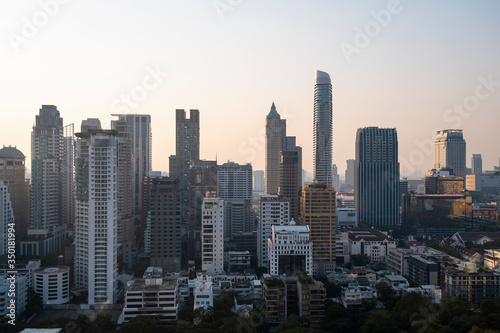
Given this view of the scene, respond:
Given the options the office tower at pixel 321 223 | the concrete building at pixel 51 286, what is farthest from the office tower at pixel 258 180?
the concrete building at pixel 51 286

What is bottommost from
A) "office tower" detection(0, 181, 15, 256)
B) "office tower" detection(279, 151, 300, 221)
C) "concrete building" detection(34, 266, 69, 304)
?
"concrete building" detection(34, 266, 69, 304)

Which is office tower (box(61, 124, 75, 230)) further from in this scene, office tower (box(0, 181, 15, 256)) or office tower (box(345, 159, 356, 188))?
office tower (box(345, 159, 356, 188))

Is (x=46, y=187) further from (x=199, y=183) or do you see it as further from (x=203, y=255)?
(x=199, y=183)

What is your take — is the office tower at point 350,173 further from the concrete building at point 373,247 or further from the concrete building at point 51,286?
the concrete building at point 51,286

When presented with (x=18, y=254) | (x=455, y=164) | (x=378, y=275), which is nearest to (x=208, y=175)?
(x=18, y=254)

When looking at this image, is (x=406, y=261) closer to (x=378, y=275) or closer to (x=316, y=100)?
(x=378, y=275)

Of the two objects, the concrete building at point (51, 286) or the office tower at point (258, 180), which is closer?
the concrete building at point (51, 286)

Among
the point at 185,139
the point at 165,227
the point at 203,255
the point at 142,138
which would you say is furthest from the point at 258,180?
the point at 203,255

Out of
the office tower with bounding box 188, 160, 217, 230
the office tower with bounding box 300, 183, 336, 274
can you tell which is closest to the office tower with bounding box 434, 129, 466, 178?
the office tower with bounding box 188, 160, 217, 230
